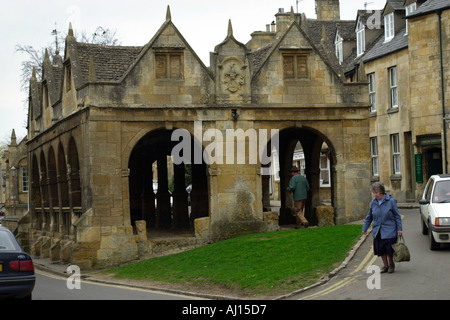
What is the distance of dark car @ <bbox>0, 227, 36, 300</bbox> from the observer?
46.2 feet

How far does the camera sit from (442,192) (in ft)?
62.0

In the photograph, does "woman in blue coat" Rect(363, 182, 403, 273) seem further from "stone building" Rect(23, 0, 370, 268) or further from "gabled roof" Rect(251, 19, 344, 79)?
"gabled roof" Rect(251, 19, 344, 79)

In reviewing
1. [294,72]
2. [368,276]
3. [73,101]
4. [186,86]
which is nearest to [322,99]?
[294,72]

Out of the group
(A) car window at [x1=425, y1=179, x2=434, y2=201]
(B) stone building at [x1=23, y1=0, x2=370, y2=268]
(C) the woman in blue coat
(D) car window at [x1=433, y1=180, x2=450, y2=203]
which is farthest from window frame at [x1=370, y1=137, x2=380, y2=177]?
(C) the woman in blue coat

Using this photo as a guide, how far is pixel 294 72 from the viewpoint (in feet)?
90.0

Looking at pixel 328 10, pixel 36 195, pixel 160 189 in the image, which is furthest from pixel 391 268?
A: pixel 328 10

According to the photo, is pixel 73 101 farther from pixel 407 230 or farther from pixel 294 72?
pixel 407 230

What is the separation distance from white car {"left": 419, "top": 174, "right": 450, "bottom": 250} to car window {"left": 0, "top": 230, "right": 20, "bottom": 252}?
9035mm

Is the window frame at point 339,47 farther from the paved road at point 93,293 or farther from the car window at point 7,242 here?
the car window at point 7,242

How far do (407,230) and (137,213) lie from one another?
17.7m

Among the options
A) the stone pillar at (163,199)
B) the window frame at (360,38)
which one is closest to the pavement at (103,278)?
the stone pillar at (163,199)

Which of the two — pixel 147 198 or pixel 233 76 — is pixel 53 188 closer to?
pixel 147 198

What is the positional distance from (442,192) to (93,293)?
8525 millimetres

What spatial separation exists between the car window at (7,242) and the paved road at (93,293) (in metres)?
2.43
